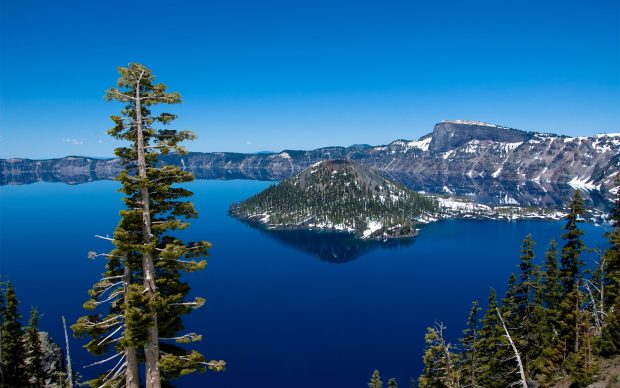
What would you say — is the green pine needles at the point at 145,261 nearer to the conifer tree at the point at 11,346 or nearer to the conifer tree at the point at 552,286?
the conifer tree at the point at 11,346

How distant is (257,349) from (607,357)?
86.2 metres

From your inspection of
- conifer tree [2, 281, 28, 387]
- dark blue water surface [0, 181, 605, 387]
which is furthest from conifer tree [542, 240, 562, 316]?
conifer tree [2, 281, 28, 387]

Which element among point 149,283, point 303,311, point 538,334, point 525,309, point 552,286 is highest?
point 149,283

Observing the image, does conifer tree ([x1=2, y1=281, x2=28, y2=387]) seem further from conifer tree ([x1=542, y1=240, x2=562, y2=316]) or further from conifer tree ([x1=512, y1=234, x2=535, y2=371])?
conifer tree ([x1=542, y1=240, x2=562, y2=316])

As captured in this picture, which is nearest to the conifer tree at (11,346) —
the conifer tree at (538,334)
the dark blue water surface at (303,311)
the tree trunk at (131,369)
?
the dark blue water surface at (303,311)

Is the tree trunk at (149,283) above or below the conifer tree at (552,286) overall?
above

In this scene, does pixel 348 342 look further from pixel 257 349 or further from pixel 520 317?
pixel 520 317

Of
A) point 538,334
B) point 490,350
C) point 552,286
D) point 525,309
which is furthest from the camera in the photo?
point 490,350

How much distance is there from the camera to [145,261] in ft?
60.1

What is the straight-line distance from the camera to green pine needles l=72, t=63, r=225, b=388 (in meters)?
17.8

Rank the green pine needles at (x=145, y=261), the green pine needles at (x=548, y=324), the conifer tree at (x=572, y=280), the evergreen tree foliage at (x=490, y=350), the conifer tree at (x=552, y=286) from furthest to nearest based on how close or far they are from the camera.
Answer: the conifer tree at (x=552, y=286) < the evergreen tree foliage at (x=490, y=350) < the conifer tree at (x=572, y=280) < the green pine needles at (x=548, y=324) < the green pine needles at (x=145, y=261)

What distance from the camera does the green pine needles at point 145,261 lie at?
17.8 metres

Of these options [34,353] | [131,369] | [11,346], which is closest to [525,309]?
[131,369]

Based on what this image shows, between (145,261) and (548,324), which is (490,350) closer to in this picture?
(548,324)
